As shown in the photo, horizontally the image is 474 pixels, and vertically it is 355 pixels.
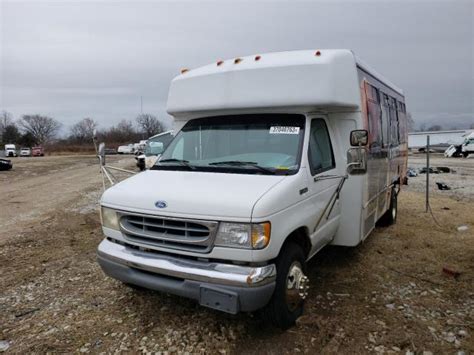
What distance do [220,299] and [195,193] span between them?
95 cm

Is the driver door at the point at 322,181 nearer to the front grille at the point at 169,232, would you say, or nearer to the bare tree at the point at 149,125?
the front grille at the point at 169,232

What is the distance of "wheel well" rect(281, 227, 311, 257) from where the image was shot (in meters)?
3.86

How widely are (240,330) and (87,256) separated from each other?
3.35 meters

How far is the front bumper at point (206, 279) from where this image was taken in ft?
10.5

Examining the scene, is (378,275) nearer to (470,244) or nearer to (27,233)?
(470,244)

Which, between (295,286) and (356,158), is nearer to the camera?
(295,286)

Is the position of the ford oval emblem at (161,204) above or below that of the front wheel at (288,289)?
above

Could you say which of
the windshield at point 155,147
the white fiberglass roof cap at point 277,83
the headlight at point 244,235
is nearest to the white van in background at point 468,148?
the windshield at point 155,147

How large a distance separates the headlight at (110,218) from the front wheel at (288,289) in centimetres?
169

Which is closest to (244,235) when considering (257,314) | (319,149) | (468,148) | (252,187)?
(252,187)

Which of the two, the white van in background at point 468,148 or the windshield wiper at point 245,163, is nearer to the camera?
the windshield wiper at point 245,163

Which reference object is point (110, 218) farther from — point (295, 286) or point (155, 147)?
point (155, 147)

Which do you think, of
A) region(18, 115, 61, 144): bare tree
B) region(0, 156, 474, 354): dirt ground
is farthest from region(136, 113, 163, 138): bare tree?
region(0, 156, 474, 354): dirt ground

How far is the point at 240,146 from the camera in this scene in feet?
14.3
